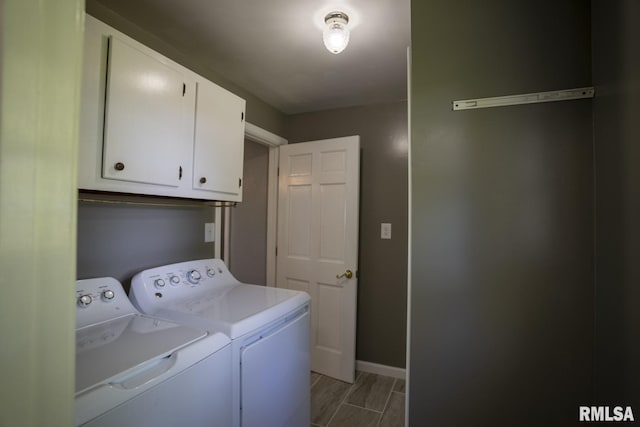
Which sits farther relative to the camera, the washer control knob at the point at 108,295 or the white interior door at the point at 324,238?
the white interior door at the point at 324,238

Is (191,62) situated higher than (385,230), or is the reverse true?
(191,62)

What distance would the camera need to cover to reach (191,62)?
1876 millimetres

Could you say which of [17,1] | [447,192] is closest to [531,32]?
[447,192]

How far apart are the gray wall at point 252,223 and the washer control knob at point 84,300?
52.3 inches

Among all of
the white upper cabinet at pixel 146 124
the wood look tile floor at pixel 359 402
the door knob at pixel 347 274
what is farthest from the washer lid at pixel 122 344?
the door knob at pixel 347 274

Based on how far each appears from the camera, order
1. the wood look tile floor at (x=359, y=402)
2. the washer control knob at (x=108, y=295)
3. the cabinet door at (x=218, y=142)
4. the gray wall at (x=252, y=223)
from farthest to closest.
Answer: the gray wall at (x=252, y=223) → the wood look tile floor at (x=359, y=402) → the cabinet door at (x=218, y=142) → the washer control knob at (x=108, y=295)

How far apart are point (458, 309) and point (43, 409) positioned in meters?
1.20

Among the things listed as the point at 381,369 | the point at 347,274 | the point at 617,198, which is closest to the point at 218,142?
the point at 347,274

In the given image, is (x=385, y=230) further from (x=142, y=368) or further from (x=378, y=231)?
(x=142, y=368)

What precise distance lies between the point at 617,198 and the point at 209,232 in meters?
2.02

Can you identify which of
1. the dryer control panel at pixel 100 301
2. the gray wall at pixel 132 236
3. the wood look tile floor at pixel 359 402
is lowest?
the wood look tile floor at pixel 359 402

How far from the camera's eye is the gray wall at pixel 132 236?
134 centimetres

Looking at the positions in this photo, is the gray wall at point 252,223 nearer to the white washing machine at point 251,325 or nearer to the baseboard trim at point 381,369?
the white washing machine at point 251,325

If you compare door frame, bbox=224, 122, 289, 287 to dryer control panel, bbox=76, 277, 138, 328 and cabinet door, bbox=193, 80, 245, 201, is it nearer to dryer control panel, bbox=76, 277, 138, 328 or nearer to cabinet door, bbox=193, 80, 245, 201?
cabinet door, bbox=193, 80, 245, 201
